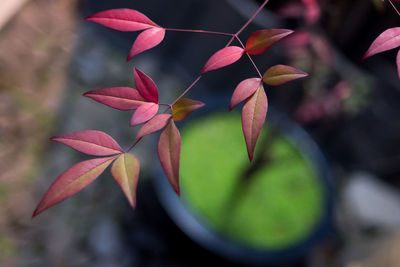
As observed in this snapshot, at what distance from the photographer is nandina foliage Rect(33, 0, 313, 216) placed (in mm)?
449

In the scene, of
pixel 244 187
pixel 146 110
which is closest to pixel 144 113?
pixel 146 110

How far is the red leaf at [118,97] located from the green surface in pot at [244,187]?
760 mm

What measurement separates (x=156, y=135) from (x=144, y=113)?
101cm

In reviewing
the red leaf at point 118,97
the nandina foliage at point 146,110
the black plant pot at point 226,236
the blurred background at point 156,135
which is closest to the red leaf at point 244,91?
the nandina foliage at point 146,110

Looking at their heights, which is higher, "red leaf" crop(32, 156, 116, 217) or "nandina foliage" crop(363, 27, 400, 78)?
"nandina foliage" crop(363, 27, 400, 78)

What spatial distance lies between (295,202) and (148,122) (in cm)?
103

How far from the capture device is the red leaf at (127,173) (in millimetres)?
452

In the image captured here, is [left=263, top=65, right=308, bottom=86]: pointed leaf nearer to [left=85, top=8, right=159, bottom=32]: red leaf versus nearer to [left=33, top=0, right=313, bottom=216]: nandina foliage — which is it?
[left=33, top=0, right=313, bottom=216]: nandina foliage

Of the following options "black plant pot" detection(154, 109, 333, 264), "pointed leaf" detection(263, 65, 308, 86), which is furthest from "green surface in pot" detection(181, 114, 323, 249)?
"pointed leaf" detection(263, 65, 308, 86)

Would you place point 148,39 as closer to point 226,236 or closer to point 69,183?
point 69,183

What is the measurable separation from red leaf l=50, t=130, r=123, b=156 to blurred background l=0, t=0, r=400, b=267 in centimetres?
68

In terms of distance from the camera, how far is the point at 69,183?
0.44 meters

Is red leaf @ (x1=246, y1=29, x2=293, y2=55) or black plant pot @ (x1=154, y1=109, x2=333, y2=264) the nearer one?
red leaf @ (x1=246, y1=29, x2=293, y2=55)

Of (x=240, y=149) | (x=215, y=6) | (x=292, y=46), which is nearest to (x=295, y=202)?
(x=240, y=149)
